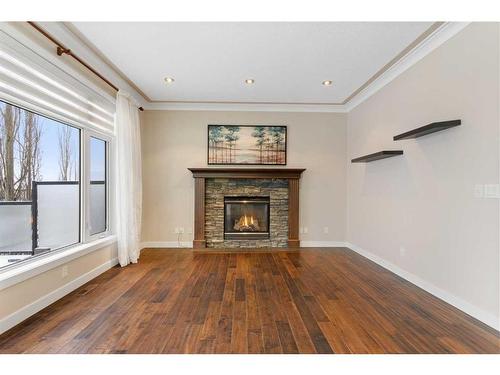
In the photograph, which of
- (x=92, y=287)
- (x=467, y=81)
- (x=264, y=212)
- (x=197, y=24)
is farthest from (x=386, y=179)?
(x=92, y=287)

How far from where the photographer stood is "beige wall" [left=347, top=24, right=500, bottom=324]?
235 cm

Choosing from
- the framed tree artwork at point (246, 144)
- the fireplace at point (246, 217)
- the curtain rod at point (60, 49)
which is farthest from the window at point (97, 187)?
the fireplace at point (246, 217)

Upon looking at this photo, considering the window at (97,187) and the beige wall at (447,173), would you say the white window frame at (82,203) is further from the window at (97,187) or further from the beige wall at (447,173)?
the beige wall at (447,173)

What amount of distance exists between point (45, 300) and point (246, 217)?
3.53 metres

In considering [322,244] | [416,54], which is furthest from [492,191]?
[322,244]

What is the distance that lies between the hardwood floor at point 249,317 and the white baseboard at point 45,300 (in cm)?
6

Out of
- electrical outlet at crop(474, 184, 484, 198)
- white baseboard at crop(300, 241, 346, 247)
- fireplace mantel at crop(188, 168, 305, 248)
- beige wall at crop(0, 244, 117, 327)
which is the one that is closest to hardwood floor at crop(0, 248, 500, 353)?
beige wall at crop(0, 244, 117, 327)

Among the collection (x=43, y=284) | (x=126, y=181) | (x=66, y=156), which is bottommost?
(x=43, y=284)

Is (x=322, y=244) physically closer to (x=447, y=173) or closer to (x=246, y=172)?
(x=246, y=172)

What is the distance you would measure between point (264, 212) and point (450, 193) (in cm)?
332

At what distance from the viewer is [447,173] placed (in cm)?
282

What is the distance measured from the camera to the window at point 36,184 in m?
2.41
